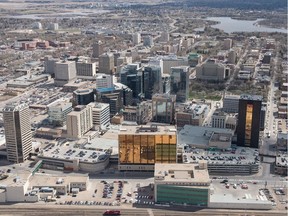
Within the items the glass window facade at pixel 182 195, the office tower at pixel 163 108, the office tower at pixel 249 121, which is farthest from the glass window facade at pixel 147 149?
the office tower at pixel 163 108

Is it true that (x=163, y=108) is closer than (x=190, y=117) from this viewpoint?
No

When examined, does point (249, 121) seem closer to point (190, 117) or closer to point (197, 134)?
point (197, 134)

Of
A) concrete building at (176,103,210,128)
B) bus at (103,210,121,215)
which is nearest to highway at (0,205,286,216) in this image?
bus at (103,210,121,215)

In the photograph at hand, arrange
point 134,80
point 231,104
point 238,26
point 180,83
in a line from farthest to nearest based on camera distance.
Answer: point 238,26 < point 180,83 < point 134,80 < point 231,104

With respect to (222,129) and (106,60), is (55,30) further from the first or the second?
Result: (222,129)

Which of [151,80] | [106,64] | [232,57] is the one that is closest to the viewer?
[151,80]

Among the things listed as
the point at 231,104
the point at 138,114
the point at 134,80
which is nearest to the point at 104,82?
the point at 134,80

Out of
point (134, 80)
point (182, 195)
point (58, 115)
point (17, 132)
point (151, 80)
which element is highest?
point (134, 80)
